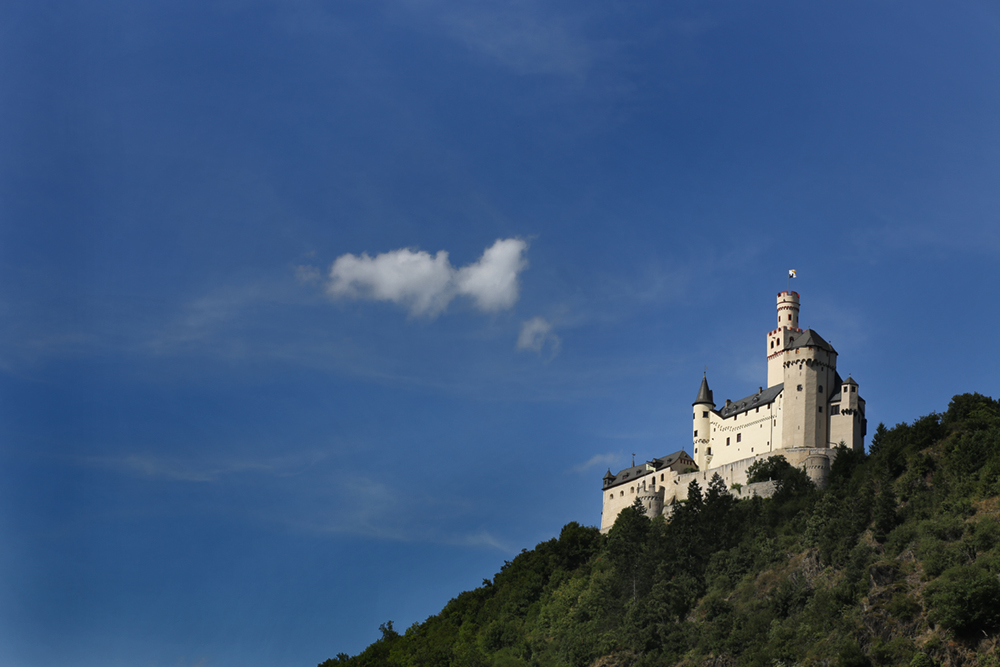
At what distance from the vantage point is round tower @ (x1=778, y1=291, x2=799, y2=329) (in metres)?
110

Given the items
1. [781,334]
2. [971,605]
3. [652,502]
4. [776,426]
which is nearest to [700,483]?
[652,502]

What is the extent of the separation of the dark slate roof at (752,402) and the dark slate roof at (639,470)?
21.7ft

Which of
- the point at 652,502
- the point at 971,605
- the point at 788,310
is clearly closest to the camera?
the point at 971,605

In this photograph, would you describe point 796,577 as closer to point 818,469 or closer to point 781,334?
point 818,469

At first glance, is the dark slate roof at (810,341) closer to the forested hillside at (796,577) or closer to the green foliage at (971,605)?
the forested hillside at (796,577)

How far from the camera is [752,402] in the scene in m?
107

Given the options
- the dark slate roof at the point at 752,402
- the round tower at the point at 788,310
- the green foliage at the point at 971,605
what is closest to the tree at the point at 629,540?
the dark slate roof at the point at 752,402

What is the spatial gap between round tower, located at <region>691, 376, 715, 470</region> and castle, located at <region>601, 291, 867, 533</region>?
0.11 meters

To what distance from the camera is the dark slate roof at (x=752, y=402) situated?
105 meters

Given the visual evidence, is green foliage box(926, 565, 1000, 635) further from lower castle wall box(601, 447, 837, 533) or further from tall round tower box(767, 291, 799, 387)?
tall round tower box(767, 291, 799, 387)

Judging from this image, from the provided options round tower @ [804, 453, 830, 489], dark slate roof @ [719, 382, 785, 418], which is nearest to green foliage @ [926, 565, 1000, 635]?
round tower @ [804, 453, 830, 489]

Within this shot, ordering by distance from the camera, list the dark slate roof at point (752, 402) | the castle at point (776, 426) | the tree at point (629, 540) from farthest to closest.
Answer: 1. the dark slate roof at point (752, 402)
2. the castle at point (776, 426)
3. the tree at point (629, 540)

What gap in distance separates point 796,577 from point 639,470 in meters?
37.6

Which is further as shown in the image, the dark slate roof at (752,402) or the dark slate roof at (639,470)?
the dark slate roof at (639,470)
